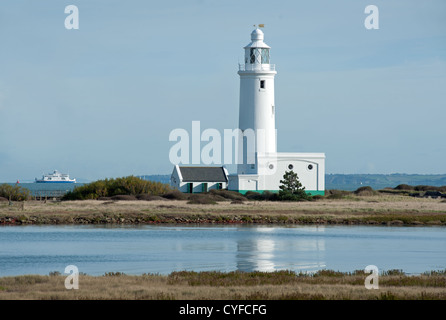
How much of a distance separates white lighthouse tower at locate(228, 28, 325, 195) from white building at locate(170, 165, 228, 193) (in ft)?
4.09

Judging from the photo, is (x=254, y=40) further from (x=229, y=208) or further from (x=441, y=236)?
(x=441, y=236)

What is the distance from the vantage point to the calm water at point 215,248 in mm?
23906

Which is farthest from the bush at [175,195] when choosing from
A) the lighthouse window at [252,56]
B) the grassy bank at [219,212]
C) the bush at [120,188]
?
the lighthouse window at [252,56]

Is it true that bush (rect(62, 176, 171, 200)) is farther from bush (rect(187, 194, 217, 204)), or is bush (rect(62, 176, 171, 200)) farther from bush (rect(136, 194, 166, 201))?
bush (rect(187, 194, 217, 204))

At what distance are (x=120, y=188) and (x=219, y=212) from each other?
1574cm

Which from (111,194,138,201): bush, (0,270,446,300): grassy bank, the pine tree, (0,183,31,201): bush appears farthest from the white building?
(0,270,446,300): grassy bank

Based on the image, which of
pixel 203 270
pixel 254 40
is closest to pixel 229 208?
pixel 254 40

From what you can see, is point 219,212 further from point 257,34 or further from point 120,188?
point 257,34

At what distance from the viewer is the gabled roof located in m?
62.8

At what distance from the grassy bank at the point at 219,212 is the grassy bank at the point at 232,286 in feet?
73.0

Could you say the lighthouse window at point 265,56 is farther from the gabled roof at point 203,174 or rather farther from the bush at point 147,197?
the bush at point 147,197

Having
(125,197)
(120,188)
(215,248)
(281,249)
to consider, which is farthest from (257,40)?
(215,248)

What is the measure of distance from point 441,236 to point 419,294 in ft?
67.1
